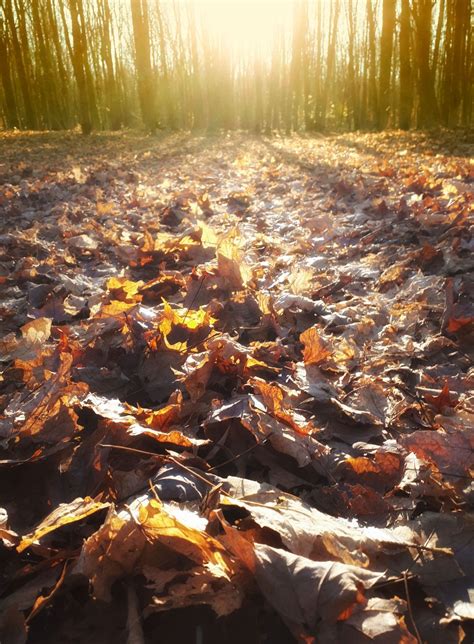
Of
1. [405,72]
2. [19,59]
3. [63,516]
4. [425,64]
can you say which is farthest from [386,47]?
[63,516]

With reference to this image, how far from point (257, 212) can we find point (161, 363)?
3365 millimetres

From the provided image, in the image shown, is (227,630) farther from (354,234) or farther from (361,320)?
(354,234)

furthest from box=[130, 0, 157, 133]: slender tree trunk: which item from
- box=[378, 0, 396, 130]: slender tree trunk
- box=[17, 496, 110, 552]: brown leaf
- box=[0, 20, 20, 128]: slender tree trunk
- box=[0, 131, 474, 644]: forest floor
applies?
box=[17, 496, 110, 552]: brown leaf

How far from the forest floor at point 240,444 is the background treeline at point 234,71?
10805mm

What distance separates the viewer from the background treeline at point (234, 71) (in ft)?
39.4

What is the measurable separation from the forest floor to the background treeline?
35.4ft

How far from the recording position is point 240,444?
1.37 meters

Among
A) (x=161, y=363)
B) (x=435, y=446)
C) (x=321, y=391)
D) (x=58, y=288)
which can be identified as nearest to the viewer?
(x=435, y=446)

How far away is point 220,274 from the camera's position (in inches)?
98.6

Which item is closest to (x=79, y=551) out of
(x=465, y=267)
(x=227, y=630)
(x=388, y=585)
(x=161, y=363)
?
(x=227, y=630)

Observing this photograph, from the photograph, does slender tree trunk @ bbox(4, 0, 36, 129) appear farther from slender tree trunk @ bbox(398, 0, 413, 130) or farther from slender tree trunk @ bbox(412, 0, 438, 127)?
slender tree trunk @ bbox(412, 0, 438, 127)

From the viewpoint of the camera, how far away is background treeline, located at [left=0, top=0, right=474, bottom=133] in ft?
39.4

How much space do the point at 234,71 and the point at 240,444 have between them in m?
23.0

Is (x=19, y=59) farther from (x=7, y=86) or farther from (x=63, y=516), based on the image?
(x=63, y=516)
